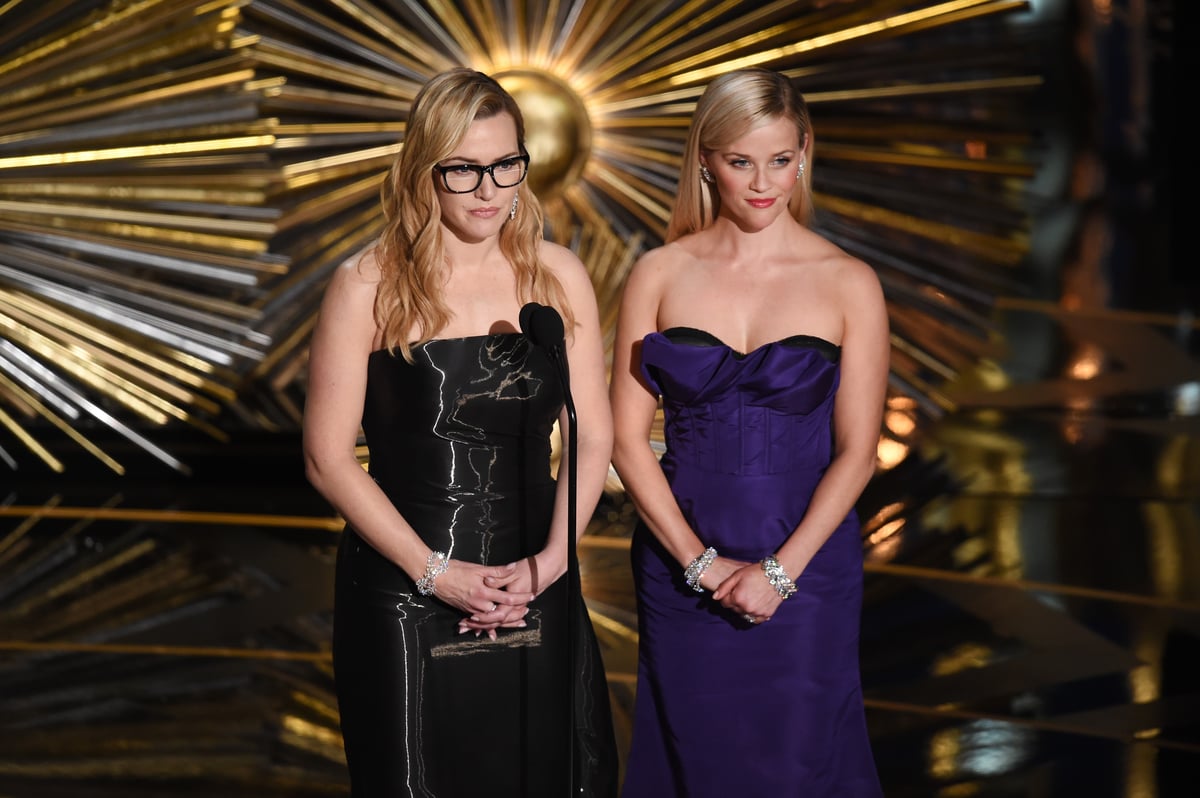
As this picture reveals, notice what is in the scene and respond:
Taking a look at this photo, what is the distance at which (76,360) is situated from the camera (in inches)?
176

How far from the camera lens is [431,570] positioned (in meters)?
1.91

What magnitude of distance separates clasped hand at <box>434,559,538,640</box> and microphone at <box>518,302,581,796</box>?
0.21 ft

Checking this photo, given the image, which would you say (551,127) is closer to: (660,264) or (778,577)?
(660,264)

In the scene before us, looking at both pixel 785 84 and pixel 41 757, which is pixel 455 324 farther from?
pixel 41 757

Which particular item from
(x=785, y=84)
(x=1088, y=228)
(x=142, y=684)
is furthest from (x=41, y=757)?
(x=1088, y=228)

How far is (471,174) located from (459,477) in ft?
1.36

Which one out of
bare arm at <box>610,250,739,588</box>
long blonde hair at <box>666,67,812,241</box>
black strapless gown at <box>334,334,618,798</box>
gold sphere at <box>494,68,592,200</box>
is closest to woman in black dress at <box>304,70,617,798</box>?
black strapless gown at <box>334,334,618,798</box>

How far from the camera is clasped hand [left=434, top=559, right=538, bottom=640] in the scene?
6.27ft

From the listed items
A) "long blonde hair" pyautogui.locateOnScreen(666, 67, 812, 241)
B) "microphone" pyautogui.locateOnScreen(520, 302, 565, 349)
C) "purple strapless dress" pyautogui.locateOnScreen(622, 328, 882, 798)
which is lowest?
"purple strapless dress" pyautogui.locateOnScreen(622, 328, 882, 798)

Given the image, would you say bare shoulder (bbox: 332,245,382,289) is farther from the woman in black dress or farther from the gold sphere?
the gold sphere

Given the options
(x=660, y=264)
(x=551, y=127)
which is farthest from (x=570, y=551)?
(x=551, y=127)

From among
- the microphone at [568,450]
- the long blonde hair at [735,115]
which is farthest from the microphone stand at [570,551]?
the long blonde hair at [735,115]

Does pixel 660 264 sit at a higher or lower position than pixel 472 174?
lower

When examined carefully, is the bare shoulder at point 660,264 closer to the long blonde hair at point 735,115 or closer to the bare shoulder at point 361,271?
the long blonde hair at point 735,115
